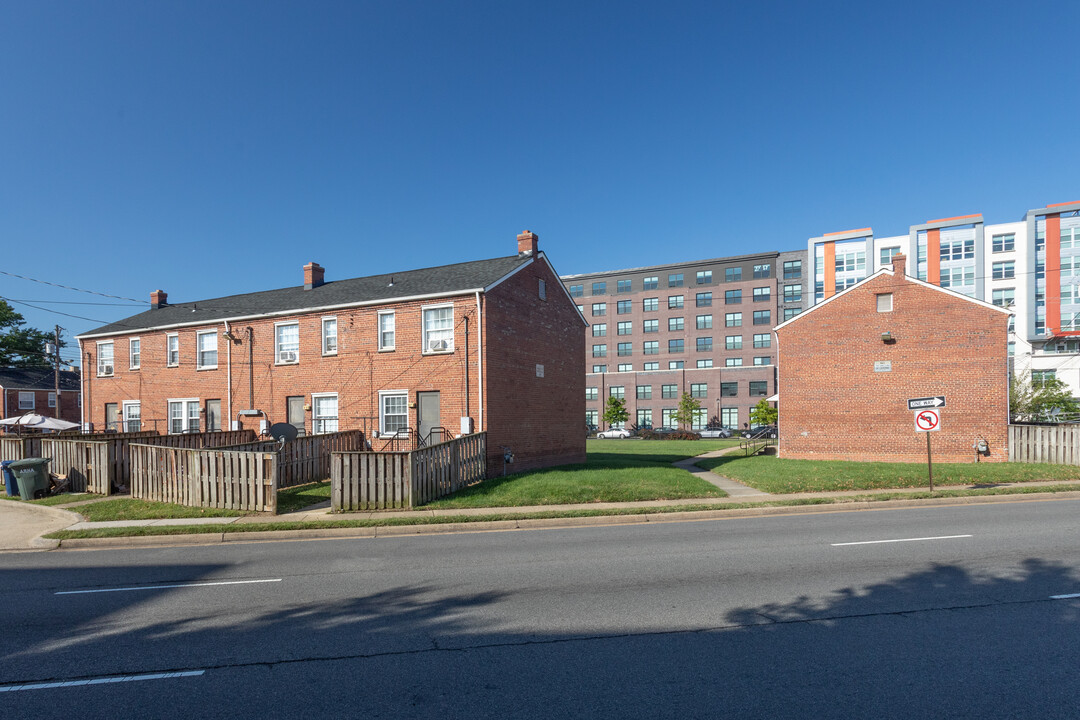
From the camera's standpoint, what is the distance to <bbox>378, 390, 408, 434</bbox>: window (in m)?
21.5

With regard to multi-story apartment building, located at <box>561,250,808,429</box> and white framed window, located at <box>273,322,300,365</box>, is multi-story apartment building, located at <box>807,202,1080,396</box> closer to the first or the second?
multi-story apartment building, located at <box>561,250,808,429</box>

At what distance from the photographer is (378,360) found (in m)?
21.9

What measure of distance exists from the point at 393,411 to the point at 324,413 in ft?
11.0

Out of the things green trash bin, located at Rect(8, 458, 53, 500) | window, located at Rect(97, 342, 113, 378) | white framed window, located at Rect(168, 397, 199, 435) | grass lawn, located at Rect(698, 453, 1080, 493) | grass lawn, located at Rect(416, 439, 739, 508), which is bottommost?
grass lawn, located at Rect(698, 453, 1080, 493)

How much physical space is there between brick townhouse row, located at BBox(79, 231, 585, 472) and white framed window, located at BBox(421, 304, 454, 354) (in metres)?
0.04

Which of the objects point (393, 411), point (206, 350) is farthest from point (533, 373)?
point (206, 350)

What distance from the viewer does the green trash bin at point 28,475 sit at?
16000 millimetres

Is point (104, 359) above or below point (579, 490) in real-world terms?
above

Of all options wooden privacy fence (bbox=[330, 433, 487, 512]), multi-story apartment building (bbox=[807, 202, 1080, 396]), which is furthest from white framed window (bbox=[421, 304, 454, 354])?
multi-story apartment building (bbox=[807, 202, 1080, 396])

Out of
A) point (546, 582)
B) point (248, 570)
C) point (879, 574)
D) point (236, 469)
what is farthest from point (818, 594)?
point (236, 469)

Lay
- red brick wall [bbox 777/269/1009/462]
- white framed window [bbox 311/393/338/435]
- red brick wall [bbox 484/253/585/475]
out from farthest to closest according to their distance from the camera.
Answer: white framed window [bbox 311/393/338/435] < red brick wall [bbox 777/269/1009/462] < red brick wall [bbox 484/253/585/475]

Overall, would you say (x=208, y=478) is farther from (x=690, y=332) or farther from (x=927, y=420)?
(x=690, y=332)

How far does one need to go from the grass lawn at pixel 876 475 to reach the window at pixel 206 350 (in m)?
21.7

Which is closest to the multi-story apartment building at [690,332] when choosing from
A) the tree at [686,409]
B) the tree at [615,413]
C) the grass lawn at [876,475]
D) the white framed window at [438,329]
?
the tree at [686,409]
